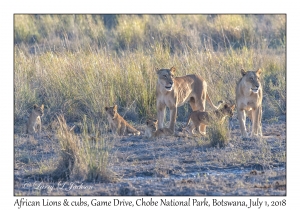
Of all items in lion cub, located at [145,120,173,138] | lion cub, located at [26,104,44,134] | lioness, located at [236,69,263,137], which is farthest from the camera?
lion cub, located at [26,104,44,134]

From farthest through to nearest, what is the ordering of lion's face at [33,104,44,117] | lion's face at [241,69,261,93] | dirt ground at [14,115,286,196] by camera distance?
lion's face at [33,104,44,117] < lion's face at [241,69,261,93] < dirt ground at [14,115,286,196]

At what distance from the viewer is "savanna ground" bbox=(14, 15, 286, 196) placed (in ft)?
28.1

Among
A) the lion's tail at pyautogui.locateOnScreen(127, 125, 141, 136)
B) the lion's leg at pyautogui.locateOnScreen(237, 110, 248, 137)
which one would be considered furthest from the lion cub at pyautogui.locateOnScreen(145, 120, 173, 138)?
the lion's leg at pyautogui.locateOnScreen(237, 110, 248, 137)

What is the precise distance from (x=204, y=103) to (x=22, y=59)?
3.99 metres

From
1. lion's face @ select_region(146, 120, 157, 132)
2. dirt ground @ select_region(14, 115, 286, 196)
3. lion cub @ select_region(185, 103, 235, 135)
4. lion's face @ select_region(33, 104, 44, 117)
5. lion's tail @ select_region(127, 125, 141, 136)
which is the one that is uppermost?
lion's face @ select_region(33, 104, 44, 117)

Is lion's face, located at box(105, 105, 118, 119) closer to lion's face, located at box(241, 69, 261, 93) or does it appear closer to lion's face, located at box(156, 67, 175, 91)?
lion's face, located at box(156, 67, 175, 91)

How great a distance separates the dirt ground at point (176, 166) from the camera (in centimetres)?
823

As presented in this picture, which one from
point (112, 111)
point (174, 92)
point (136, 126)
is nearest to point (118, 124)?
point (112, 111)

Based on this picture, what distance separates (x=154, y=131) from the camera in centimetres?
1102

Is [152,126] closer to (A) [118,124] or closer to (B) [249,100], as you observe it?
(A) [118,124]

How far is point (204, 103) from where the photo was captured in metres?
11.9

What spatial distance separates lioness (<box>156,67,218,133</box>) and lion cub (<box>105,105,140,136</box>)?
46cm

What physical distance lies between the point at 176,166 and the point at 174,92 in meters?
2.08

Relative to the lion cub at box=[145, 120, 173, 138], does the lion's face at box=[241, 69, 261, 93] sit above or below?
above
